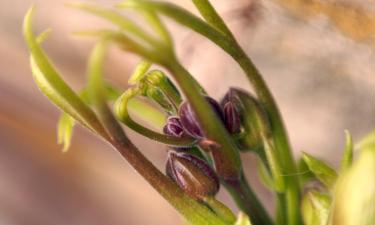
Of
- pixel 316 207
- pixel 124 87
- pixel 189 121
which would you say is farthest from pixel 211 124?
pixel 124 87

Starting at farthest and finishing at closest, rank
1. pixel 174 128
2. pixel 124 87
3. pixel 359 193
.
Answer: pixel 124 87
pixel 174 128
pixel 359 193

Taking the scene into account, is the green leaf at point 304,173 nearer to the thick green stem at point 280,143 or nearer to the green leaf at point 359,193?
the thick green stem at point 280,143

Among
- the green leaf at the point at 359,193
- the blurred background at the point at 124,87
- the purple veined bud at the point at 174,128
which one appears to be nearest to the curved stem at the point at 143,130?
the purple veined bud at the point at 174,128

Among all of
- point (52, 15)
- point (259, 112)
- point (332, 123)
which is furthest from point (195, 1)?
point (52, 15)

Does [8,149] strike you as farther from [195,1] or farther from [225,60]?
[195,1]

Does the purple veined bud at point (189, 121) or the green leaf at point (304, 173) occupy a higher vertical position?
the purple veined bud at point (189, 121)

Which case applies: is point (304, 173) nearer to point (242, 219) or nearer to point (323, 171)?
point (323, 171)
